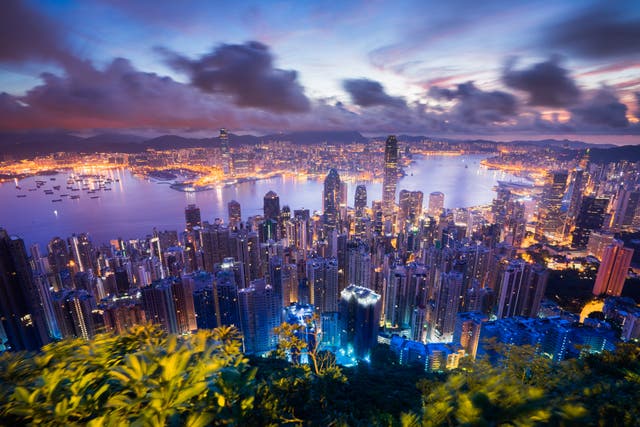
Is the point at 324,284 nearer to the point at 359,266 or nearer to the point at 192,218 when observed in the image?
the point at 359,266

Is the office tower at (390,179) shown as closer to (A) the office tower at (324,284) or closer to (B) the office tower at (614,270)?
(A) the office tower at (324,284)

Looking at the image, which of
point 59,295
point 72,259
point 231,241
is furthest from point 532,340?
point 72,259

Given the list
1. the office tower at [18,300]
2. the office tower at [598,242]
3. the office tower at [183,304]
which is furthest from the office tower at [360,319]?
the office tower at [598,242]

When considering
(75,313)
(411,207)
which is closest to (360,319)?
(75,313)

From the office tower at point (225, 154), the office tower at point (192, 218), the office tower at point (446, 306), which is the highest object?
the office tower at point (225, 154)

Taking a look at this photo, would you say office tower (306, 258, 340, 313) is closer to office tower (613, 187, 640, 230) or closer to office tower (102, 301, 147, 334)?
office tower (102, 301, 147, 334)

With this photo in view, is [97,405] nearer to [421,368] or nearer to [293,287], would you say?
[421,368]
